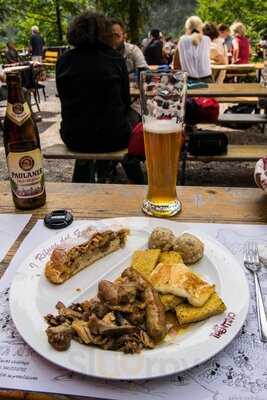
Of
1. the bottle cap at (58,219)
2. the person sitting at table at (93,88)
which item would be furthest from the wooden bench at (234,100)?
the bottle cap at (58,219)

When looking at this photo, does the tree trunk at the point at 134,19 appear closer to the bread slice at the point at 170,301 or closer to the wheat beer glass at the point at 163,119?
the wheat beer glass at the point at 163,119

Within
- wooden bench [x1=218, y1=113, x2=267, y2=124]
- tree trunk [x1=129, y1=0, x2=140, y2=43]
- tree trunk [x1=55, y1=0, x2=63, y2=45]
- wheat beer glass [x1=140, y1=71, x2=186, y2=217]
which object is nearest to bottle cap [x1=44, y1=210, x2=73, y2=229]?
wheat beer glass [x1=140, y1=71, x2=186, y2=217]

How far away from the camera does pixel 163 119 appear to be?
106cm

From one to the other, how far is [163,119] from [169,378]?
67 cm

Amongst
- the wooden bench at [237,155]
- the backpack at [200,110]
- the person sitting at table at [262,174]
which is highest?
the person sitting at table at [262,174]

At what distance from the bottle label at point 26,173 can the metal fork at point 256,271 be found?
621 mm

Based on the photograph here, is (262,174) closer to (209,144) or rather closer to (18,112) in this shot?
(18,112)

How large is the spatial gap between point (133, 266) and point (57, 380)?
0.28m

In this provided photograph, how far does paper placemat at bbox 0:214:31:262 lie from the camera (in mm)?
984

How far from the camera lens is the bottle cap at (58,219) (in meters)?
1.06

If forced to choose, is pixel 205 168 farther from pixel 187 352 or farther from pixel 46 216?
pixel 187 352

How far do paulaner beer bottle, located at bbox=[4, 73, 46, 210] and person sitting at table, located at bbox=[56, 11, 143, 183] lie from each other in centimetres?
161

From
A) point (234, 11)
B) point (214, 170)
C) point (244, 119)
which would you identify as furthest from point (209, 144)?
point (234, 11)

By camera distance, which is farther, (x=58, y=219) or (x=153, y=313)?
(x=58, y=219)
